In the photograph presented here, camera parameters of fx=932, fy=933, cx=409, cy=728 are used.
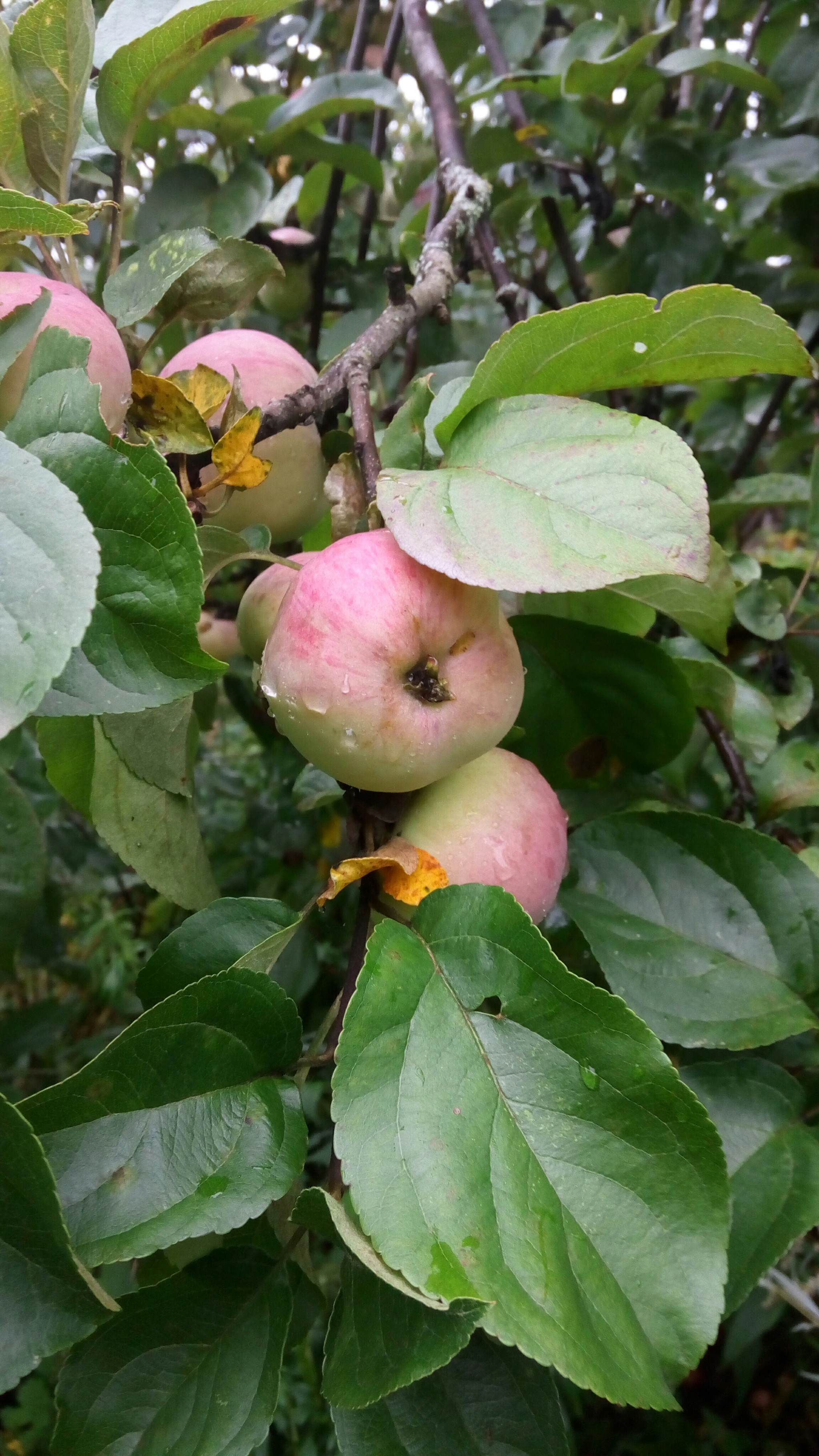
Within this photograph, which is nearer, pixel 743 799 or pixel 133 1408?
pixel 133 1408

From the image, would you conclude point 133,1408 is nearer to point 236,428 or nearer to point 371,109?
point 236,428

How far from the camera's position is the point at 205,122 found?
3.20 feet

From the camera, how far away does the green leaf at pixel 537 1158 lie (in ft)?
1.37

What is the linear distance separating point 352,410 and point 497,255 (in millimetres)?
474

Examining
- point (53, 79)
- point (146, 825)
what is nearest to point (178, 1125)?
point (146, 825)

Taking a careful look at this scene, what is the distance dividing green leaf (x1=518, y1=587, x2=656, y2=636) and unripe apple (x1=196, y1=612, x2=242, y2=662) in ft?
1.84

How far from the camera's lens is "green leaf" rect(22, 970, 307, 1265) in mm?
450

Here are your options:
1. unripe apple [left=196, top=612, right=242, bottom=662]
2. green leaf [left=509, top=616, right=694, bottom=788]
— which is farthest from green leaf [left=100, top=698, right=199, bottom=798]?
unripe apple [left=196, top=612, right=242, bottom=662]

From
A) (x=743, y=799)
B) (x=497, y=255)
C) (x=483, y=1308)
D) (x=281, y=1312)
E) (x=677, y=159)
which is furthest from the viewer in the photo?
(x=677, y=159)

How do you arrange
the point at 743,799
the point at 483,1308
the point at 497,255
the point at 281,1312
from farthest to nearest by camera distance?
the point at 497,255 < the point at 743,799 < the point at 281,1312 < the point at 483,1308

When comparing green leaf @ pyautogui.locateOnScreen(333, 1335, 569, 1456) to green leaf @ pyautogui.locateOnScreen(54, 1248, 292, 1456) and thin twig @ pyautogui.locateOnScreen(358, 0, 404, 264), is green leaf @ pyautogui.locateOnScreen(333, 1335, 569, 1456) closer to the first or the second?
green leaf @ pyautogui.locateOnScreen(54, 1248, 292, 1456)

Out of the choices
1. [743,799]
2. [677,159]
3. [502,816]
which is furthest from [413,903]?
[677,159]

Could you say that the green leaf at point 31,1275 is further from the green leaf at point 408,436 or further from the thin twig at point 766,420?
the thin twig at point 766,420

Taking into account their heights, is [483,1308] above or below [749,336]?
below
